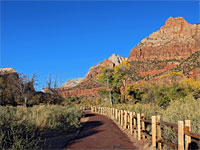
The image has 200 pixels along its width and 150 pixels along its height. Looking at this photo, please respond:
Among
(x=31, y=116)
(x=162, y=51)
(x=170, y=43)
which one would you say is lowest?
(x=31, y=116)

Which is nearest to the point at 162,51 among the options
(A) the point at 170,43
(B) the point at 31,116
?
(A) the point at 170,43

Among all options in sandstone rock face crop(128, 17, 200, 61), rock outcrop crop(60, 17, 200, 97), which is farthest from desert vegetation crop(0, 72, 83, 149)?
sandstone rock face crop(128, 17, 200, 61)

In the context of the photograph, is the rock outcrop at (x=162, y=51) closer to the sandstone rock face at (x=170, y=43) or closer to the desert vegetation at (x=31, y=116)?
the sandstone rock face at (x=170, y=43)

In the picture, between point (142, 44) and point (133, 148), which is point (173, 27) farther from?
point (133, 148)

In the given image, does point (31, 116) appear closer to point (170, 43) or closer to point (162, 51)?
point (162, 51)

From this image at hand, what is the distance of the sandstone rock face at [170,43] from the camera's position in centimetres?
11294

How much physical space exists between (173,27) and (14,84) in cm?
13677

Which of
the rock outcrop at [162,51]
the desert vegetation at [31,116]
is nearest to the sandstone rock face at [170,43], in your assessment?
the rock outcrop at [162,51]

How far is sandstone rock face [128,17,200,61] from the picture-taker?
113 m

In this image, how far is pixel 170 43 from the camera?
12494cm

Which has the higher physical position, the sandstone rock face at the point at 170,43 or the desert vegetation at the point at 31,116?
the sandstone rock face at the point at 170,43

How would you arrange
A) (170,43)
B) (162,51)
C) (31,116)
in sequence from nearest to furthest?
1. (31,116)
2. (162,51)
3. (170,43)

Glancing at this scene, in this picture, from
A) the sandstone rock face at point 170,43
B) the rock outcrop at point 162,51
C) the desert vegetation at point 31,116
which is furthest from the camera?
the sandstone rock face at point 170,43

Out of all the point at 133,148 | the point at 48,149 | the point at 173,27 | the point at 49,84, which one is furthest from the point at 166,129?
the point at 173,27
